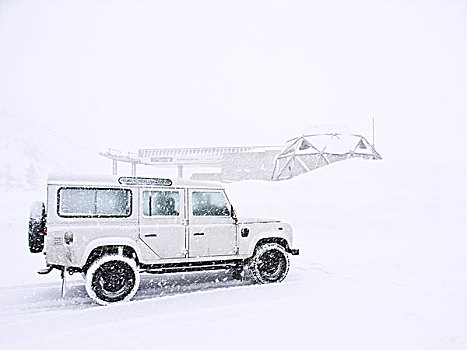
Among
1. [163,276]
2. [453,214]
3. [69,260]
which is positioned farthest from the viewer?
[453,214]

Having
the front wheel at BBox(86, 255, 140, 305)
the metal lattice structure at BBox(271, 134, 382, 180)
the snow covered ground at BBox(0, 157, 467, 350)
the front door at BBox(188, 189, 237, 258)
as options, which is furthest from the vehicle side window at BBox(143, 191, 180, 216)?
the metal lattice structure at BBox(271, 134, 382, 180)

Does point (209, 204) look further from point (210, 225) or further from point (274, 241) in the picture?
point (274, 241)

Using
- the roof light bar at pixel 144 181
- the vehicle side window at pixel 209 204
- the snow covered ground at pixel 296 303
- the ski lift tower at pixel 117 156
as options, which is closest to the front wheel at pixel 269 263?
the snow covered ground at pixel 296 303

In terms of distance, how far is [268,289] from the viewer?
24.7 feet

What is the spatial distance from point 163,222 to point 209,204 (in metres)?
1.03

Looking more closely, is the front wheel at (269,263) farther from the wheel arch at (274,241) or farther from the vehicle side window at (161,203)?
the vehicle side window at (161,203)

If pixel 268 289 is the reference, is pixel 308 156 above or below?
above

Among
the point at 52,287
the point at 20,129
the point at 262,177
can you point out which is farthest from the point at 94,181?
the point at 20,129

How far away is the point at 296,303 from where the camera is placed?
6.52 m

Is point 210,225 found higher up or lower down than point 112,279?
higher up

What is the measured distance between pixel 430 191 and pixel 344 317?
16.2 meters

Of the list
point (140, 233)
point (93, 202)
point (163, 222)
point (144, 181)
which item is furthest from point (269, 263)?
point (93, 202)

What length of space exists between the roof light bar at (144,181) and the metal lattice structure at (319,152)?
27.3 meters

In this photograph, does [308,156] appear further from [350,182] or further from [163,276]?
[163,276]
